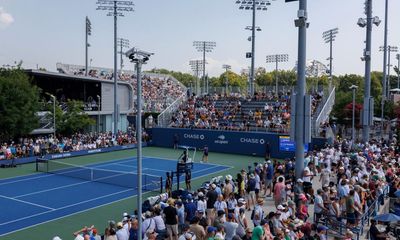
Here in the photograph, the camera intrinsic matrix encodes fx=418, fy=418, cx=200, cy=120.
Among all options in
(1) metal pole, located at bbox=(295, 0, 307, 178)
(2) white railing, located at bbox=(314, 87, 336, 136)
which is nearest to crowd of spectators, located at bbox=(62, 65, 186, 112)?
(2) white railing, located at bbox=(314, 87, 336, 136)

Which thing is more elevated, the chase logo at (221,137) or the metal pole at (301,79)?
the metal pole at (301,79)

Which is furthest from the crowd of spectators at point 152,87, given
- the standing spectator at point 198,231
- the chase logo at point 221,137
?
the standing spectator at point 198,231

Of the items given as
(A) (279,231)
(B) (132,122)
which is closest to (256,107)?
(B) (132,122)

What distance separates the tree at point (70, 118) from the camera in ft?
136

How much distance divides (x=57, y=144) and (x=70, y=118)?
7173 millimetres

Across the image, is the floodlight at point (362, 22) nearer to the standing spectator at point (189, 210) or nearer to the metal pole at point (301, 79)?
the metal pole at point (301, 79)

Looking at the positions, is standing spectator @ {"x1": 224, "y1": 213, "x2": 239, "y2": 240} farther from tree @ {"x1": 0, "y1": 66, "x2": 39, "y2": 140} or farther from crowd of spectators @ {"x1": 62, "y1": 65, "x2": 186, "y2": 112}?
crowd of spectators @ {"x1": 62, "y1": 65, "x2": 186, "y2": 112}

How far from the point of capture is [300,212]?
13.2 meters

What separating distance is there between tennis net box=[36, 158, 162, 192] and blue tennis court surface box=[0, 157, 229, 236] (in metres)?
0.51

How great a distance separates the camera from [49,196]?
21500 mm

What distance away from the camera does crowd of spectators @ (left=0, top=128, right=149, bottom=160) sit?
106 feet

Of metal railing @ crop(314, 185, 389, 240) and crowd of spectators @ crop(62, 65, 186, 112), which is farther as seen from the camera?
crowd of spectators @ crop(62, 65, 186, 112)

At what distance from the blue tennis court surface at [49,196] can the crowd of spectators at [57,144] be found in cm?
591

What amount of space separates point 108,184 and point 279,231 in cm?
1605
